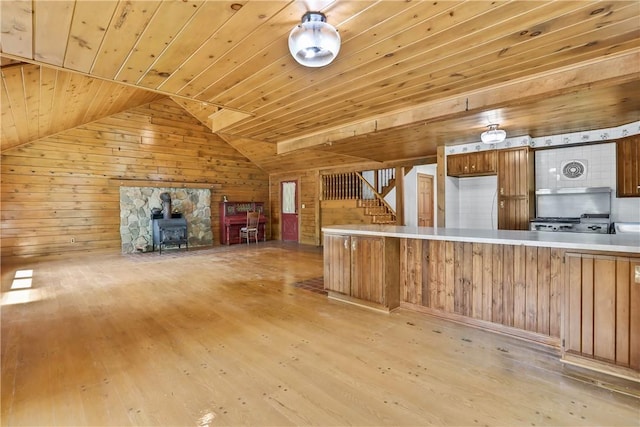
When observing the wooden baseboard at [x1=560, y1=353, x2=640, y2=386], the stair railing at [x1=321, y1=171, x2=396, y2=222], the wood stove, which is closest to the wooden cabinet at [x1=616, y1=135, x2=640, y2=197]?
the wooden baseboard at [x1=560, y1=353, x2=640, y2=386]

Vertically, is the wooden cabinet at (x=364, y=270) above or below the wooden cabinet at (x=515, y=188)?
below

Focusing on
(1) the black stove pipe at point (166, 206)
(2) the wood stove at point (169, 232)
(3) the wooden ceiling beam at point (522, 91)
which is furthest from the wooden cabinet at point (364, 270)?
(1) the black stove pipe at point (166, 206)

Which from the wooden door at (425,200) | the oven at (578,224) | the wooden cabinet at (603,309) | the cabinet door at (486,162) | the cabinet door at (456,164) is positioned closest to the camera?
the wooden cabinet at (603,309)

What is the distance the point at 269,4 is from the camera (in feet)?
5.83

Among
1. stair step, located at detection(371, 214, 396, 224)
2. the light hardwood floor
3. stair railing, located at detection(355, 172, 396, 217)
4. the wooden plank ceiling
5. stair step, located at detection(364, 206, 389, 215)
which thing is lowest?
the light hardwood floor

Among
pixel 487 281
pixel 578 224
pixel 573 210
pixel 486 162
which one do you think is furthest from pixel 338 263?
pixel 573 210

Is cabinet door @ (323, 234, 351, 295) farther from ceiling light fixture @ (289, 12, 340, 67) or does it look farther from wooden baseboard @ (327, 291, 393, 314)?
ceiling light fixture @ (289, 12, 340, 67)

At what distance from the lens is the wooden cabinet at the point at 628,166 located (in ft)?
13.0

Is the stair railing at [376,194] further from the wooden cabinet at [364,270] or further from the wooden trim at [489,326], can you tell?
the wooden trim at [489,326]

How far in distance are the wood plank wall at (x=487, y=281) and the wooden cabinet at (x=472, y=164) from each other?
2.76 meters

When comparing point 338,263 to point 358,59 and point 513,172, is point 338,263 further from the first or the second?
point 513,172

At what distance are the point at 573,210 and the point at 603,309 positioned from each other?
10.9 feet

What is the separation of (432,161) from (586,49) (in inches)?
181

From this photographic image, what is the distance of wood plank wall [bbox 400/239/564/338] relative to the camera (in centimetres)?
252
